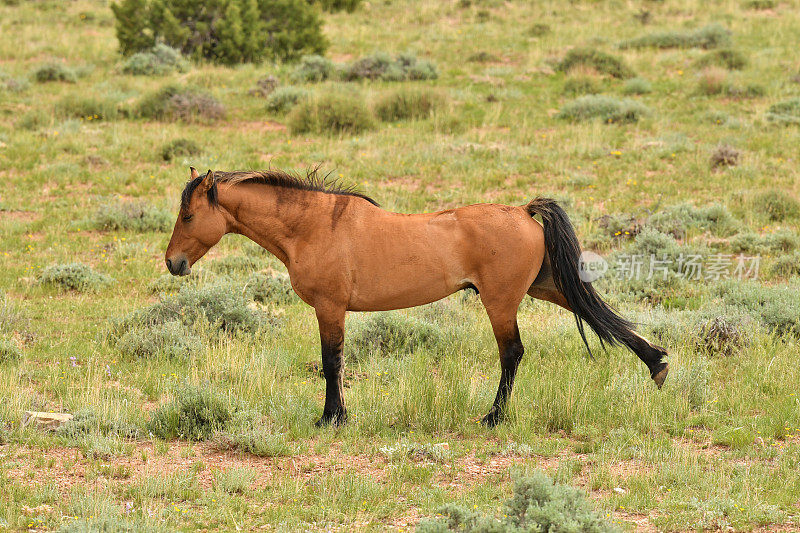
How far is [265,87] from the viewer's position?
20.3 m

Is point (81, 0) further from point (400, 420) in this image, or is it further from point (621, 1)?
point (400, 420)

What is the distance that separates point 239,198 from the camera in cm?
690

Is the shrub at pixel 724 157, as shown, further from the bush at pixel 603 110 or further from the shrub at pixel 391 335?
the shrub at pixel 391 335

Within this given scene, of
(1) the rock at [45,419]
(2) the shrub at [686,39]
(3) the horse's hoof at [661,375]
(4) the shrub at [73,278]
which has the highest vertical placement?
(2) the shrub at [686,39]

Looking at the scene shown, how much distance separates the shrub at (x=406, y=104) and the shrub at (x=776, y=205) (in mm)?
7287

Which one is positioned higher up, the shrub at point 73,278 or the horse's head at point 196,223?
the horse's head at point 196,223

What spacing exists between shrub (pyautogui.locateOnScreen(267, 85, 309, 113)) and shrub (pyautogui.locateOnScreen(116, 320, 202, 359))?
1062cm

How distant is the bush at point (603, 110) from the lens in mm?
17969

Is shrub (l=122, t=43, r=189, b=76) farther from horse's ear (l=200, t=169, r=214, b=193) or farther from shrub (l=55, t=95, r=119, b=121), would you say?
horse's ear (l=200, t=169, r=214, b=193)

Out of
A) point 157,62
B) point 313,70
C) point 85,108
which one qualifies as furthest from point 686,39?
point 85,108

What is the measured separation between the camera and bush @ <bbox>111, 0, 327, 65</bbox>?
22.8 m

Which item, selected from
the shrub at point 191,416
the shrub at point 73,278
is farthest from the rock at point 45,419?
the shrub at point 73,278

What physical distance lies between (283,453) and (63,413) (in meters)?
2.01

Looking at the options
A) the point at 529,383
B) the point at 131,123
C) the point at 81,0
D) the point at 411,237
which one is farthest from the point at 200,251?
the point at 81,0
